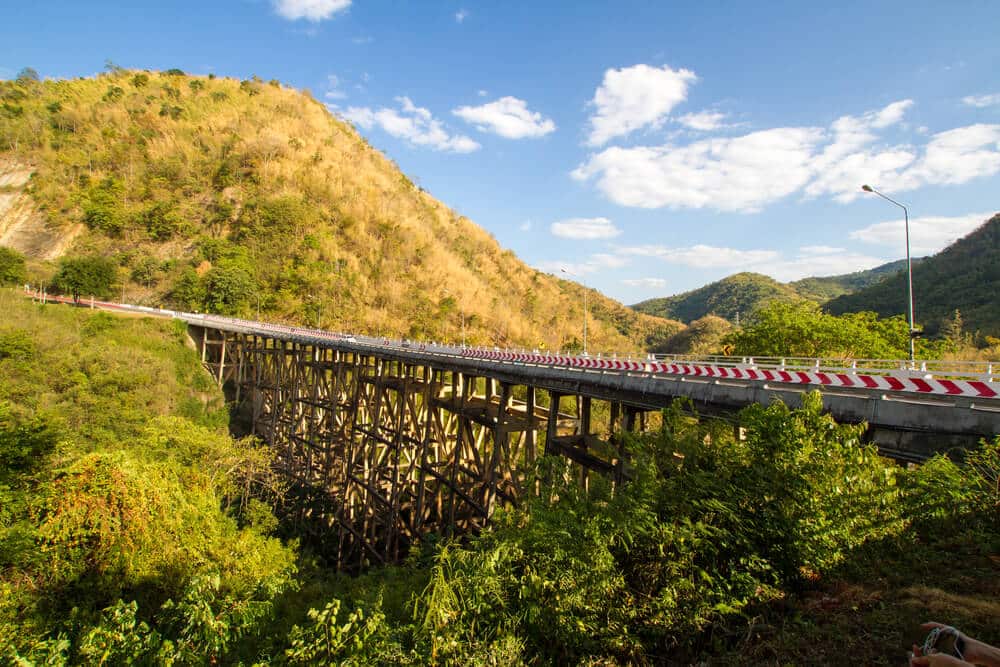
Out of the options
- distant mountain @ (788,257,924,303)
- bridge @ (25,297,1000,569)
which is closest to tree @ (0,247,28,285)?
bridge @ (25,297,1000,569)

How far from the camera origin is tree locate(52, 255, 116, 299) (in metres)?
44.9

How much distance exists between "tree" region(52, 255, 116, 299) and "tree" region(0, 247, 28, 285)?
7.77 feet

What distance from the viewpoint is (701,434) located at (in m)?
6.99

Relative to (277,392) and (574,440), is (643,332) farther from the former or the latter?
(574,440)

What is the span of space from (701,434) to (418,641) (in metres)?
4.70

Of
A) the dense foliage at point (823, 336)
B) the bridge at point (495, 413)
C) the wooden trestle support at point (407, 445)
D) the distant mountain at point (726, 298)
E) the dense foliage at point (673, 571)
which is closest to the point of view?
the dense foliage at point (673, 571)

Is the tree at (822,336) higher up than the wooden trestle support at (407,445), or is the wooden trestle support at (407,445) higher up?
the tree at (822,336)

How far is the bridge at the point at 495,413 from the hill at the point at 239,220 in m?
20.3

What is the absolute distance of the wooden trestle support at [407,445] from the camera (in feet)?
43.2

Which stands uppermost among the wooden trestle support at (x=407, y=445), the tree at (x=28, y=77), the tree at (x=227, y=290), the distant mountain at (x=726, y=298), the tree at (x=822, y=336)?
the tree at (x=28, y=77)

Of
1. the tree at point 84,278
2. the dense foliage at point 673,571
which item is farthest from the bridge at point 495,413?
the tree at point 84,278

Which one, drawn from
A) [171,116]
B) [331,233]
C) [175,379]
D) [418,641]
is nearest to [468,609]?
[418,641]

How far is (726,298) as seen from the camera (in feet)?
418

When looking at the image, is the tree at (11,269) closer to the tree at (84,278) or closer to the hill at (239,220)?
the hill at (239,220)
